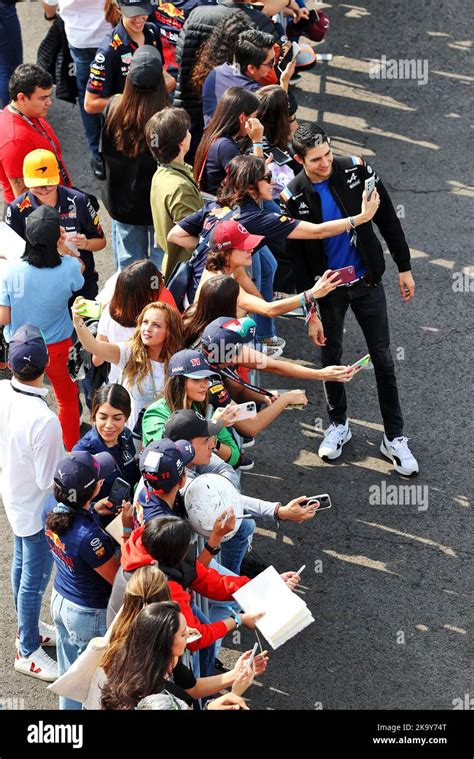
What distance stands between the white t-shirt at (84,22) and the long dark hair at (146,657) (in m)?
6.37

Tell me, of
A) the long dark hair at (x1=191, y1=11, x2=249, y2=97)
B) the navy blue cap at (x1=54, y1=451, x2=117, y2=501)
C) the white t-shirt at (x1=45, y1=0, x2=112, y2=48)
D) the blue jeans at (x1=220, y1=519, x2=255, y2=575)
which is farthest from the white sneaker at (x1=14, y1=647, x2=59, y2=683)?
the white t-shirt at (x1=45, y1=0, x2=112, y2=48)

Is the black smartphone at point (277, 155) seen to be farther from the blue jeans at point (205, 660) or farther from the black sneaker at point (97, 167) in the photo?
the blue jeans at point (205, 660)

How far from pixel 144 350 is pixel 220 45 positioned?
3.28 m

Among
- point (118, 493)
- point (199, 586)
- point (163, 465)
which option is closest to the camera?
point (163, 465)

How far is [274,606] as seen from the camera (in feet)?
16.3

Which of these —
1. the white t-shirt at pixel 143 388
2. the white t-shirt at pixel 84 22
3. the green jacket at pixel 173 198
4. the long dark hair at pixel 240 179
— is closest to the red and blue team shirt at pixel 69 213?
the green jacket at pixel 173 198

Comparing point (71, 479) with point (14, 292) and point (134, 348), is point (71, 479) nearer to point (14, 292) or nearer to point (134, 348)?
point (134, 348)

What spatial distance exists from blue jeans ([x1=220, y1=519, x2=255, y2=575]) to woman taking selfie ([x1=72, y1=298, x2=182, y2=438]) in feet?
2.64

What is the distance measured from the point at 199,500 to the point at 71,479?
0.59m

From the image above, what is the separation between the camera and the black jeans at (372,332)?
7008 mm

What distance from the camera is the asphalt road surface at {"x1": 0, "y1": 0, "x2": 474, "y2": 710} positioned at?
19.6ft

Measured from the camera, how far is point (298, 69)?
10250mm

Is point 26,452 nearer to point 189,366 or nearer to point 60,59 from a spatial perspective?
Result: point 189,366

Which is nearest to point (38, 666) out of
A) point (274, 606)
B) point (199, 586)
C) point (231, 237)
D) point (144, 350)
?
point (199, 586)
